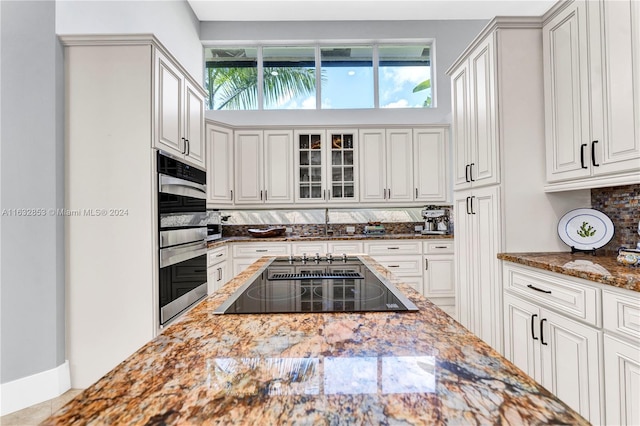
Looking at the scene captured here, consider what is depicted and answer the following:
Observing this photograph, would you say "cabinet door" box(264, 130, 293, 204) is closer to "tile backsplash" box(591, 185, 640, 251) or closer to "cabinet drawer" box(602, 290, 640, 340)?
"tile backsplash" box(591, 185, 640, 251)

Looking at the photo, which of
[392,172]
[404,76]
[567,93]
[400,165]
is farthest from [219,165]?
[567,93]

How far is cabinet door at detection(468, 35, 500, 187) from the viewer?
2061mm

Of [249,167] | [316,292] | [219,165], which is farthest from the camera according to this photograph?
[249,167]

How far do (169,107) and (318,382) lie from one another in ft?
7.95

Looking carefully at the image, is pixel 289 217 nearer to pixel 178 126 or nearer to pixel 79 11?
pixel 178 126

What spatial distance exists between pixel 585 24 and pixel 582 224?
1133mm

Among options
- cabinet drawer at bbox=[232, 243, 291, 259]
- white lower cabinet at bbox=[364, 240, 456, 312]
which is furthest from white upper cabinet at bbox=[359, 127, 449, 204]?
cabinet drawer at bbox=[232, 243, 291, 259]

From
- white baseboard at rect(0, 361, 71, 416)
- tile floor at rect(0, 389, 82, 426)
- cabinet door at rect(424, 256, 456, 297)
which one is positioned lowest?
tile floor at rect(0, 389, 82, 426)

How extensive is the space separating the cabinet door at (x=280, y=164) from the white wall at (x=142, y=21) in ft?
4.59

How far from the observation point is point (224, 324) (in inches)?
33.1

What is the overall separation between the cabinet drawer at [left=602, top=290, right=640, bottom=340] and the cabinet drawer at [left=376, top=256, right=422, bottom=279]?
2448mm

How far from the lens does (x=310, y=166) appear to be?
13.6 feet

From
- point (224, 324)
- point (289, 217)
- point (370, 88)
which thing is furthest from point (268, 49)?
point (224, 324)

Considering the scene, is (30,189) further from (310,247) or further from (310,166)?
(310,166)
